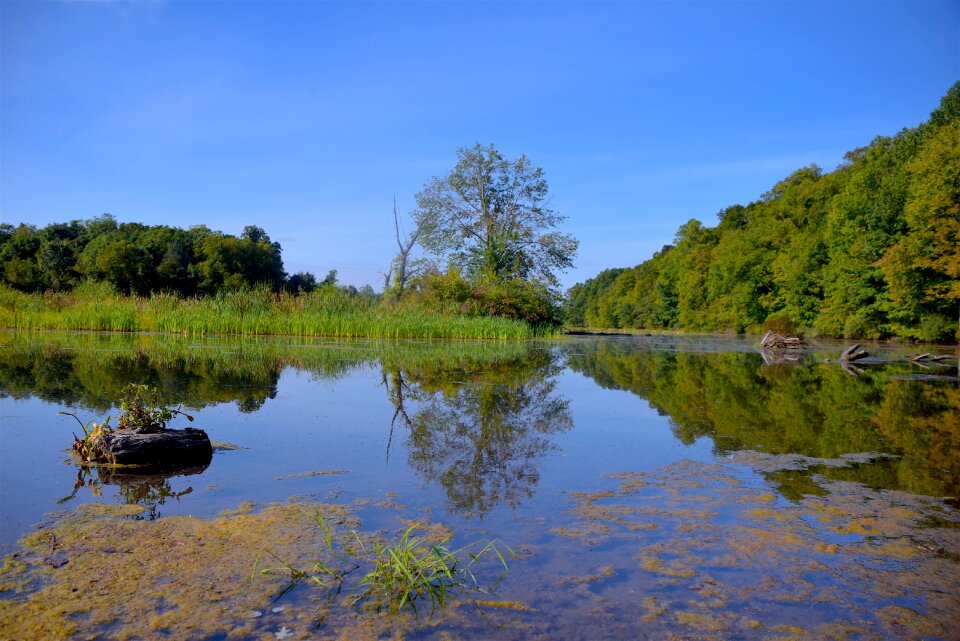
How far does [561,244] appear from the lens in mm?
32375

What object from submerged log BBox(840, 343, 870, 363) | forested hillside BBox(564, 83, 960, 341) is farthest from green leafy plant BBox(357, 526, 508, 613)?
forested hillside BBox(564, 83, 960, 341)

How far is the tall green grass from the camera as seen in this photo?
21.8 metres

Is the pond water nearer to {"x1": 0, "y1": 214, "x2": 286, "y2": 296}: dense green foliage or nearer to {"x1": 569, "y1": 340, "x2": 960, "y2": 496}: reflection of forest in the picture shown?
{"x1": 569, "y1": 340, "x2": 960, "y2": 496}: reflection of forest

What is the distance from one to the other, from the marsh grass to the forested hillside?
1098 inches

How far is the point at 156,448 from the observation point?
443cm

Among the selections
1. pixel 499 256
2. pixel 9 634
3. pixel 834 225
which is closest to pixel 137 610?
pixel 9 634

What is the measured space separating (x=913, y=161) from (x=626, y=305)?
52798 millimetres

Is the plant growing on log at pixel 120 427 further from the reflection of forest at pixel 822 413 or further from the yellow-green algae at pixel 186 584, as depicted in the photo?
the reflection of forest at pixel 822 413

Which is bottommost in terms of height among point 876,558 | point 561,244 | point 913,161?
point 876,558

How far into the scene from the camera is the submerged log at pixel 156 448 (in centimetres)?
436

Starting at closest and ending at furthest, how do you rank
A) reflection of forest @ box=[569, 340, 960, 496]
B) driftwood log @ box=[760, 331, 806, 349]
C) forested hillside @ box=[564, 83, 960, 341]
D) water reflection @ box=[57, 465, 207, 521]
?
water reflection @ box=[57, 465, 207, 521] → reflection of forest @ box=[569, 340, 960, 496] → driftwood log @ box=[760, 331, 806, 349] → forested hillside @ box=[564, 83, 960, 341]

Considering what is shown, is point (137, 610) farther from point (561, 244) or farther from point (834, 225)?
point (834, 225)

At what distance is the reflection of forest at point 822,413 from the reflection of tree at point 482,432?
148cm

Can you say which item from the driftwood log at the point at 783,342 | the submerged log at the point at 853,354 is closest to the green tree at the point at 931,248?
the driftwood log at the point at 783,342
